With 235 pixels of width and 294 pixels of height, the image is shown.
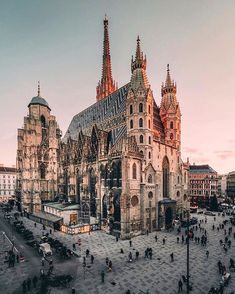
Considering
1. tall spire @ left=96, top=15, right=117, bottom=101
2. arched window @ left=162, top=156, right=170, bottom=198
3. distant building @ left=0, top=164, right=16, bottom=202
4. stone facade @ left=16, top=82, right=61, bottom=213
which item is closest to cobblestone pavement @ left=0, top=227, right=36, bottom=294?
arched window @ left=162, top=156, right=170, bottom=198

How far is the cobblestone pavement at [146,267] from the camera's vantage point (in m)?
22.5

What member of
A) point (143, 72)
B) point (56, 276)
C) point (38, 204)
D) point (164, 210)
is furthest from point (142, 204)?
point (38, 204)

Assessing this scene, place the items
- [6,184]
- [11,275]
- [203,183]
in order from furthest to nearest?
[6,184] → [203,183] → [11,275]

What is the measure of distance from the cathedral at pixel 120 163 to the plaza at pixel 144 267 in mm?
6435

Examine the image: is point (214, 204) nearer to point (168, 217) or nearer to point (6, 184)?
point (168, 217)

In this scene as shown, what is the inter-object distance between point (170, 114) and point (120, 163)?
21.7 m

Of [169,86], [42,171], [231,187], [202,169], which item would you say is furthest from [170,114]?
[231,187]

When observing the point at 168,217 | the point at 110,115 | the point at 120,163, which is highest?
the point at 110,115

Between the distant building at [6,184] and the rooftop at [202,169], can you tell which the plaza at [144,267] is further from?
the distant building at [6,184]

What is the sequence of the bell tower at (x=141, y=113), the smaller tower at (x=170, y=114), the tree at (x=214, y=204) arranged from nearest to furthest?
the bell tower at (x=141, y=113), the smaller tower at (x=170, y=114), the tree at (x=214, y=204)

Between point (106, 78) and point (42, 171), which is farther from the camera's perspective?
point (106, 78)

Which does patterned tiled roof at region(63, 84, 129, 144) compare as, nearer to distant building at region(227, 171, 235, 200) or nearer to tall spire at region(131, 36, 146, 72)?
tall spire at region(131, 36, 146, 72)

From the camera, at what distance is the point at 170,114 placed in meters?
56.1

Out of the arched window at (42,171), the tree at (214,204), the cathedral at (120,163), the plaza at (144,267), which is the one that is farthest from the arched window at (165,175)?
the arched window at (42,171)
